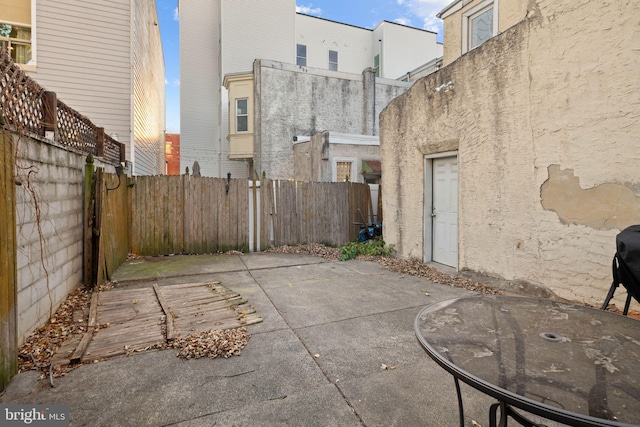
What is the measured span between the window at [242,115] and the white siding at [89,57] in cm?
580

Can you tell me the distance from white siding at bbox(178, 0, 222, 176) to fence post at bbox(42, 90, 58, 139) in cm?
1372

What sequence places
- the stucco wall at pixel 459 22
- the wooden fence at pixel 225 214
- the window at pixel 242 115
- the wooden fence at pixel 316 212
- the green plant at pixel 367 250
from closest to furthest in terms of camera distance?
the stucco wall at pixel 459 22, the wooden fence at pixel 225 214, the green plant at pixel 367 250, the wooden fence at pixel 316 212, the window at pixel 242 115

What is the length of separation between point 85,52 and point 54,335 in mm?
8452

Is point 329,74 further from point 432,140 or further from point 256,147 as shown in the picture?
point 432,140

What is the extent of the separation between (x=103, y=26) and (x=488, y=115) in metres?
9.95

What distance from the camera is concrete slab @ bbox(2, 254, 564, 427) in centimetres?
221

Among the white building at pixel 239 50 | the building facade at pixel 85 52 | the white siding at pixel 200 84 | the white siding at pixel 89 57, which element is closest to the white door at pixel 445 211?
the building facade at pixel 85 52

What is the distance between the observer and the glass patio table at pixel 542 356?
4.24 feet

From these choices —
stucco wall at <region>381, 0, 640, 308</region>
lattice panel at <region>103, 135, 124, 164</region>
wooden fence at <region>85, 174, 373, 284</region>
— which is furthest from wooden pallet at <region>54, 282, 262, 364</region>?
stucco wall at <region>381, 0, 640, 308</region>

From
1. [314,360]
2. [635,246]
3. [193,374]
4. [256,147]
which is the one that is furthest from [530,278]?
[256,147]

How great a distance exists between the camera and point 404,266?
6711mm

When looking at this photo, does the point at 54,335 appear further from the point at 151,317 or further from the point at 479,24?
the point at 479,24

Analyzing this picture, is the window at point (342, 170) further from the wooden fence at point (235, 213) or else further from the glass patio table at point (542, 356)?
the glass patio table at point (542, 356)

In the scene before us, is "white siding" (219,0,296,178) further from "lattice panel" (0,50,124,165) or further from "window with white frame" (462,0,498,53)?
"window with white frame" (462,0,498,53)
